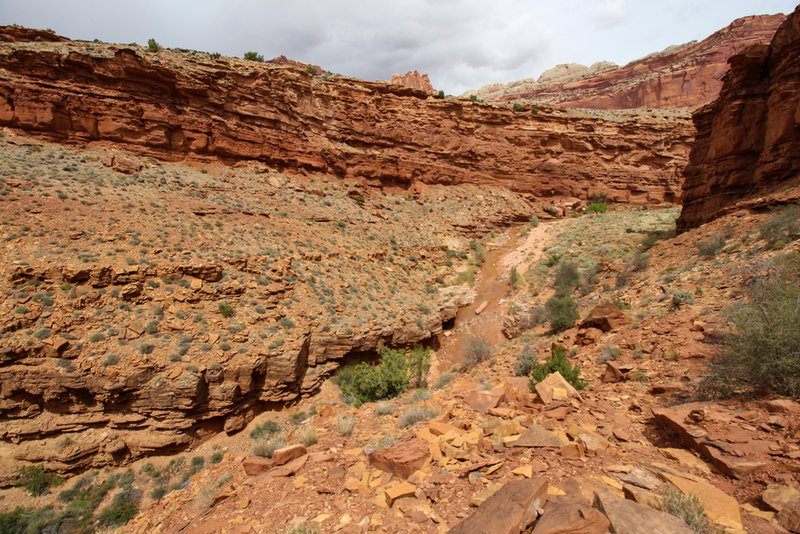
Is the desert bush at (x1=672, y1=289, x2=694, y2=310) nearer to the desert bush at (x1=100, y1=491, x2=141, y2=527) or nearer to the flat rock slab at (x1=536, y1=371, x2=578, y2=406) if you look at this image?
the flat rock slab at (x1=536, y1=371, x2=578, y2=406)

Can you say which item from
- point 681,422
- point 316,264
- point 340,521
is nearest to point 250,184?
point 316,264

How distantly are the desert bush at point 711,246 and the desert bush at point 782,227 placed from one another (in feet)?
3.41

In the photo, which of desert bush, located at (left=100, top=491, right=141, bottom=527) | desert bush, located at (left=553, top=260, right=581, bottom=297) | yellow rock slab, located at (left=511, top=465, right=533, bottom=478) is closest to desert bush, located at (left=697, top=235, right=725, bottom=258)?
desert bush, located at (left=553, top=260, right=581, bottom=297)

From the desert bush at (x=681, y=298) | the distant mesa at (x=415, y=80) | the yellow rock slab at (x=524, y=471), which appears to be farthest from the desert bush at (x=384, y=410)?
the distant mesa at (x=415, y=80)

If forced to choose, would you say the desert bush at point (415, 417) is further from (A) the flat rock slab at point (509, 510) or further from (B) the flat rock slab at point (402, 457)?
(A) the flat rock slab at point (509, 510)

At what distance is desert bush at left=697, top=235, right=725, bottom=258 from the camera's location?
11.2 metres

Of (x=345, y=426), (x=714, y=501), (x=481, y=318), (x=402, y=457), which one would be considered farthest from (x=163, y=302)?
(x=481, y=318)

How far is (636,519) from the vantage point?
2.72 meters

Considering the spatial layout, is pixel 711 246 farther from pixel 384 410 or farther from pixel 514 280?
pixel 384 410

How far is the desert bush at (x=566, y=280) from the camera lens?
17253 millimetres

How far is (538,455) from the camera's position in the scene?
4.17 meters

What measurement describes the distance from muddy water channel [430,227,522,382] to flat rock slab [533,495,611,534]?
1086cm

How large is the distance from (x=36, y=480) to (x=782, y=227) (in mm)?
20008

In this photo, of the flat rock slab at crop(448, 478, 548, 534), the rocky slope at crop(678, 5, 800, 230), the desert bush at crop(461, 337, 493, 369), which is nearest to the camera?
the flat rock slab at crop(448, 478, 548, 534)
